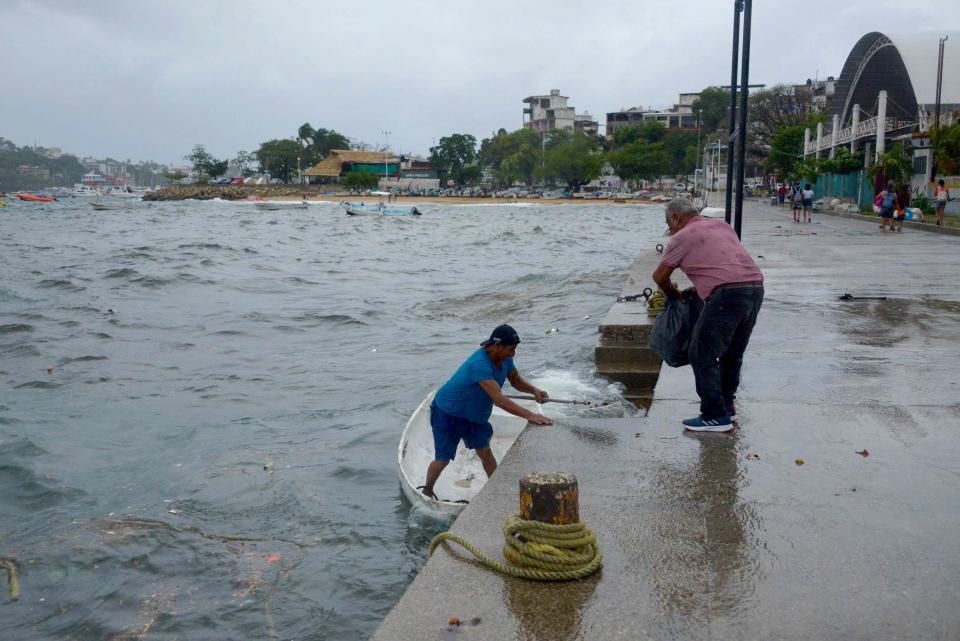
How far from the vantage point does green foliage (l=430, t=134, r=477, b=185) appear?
434 ft

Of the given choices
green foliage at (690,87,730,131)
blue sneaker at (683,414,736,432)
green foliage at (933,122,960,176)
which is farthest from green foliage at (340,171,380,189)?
blue sneaker at (683,414,736,432)

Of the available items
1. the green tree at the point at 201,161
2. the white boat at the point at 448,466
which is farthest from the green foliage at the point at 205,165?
the white boat at the point at 448,466

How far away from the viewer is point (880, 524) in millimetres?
3898

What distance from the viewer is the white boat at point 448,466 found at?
5.95 meters

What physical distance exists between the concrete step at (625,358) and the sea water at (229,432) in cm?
25

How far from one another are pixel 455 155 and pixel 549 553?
132 m

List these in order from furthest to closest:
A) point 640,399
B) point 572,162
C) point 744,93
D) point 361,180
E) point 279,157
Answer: point 279,157 < point 361,180 < point 572,162 < point 744,93 < point 640,399

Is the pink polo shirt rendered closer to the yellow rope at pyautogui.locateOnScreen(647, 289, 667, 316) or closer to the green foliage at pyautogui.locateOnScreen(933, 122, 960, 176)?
the yellow rope at pyautogui.locateOnScreen(647, 289, 667, 316)

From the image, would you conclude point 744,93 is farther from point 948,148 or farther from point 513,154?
point 513,154

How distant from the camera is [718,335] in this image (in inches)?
200

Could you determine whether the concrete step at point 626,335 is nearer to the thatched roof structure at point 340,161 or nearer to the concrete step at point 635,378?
the concrete step at point 635,378

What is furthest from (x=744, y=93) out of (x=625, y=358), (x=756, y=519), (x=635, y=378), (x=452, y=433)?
(x=756, y=519)

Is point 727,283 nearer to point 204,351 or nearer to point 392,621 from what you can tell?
point 392,621

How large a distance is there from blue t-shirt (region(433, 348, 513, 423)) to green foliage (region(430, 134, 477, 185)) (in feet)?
422
